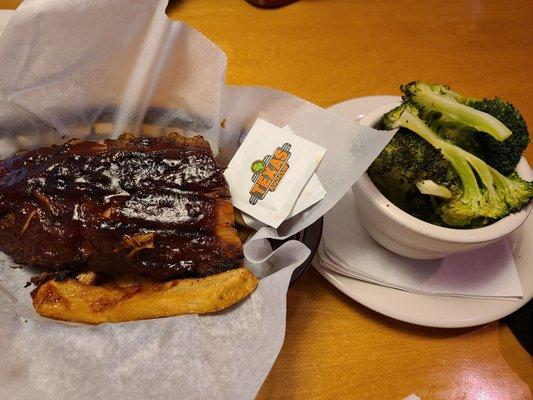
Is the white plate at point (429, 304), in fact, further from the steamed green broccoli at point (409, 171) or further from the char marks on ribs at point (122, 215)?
the char marks on ribs at point (122, 215)

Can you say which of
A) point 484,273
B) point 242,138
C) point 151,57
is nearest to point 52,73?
point 151,57

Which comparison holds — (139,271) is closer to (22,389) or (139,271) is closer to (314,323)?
(22,389)

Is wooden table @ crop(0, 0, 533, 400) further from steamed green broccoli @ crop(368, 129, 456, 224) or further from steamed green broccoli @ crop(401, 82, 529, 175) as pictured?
steamed green broccoli @ crop(401, 82, 529, 175)

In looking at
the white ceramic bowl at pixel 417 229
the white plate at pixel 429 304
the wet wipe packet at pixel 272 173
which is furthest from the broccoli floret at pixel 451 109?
the white plate at pixel 429 304

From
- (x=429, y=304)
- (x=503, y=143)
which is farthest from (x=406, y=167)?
(x=429, y=304)

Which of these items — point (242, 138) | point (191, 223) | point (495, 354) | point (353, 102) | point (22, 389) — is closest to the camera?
point (22, 389)

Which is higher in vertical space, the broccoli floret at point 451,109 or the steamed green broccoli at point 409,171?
the broccoli floret at point 451,109
